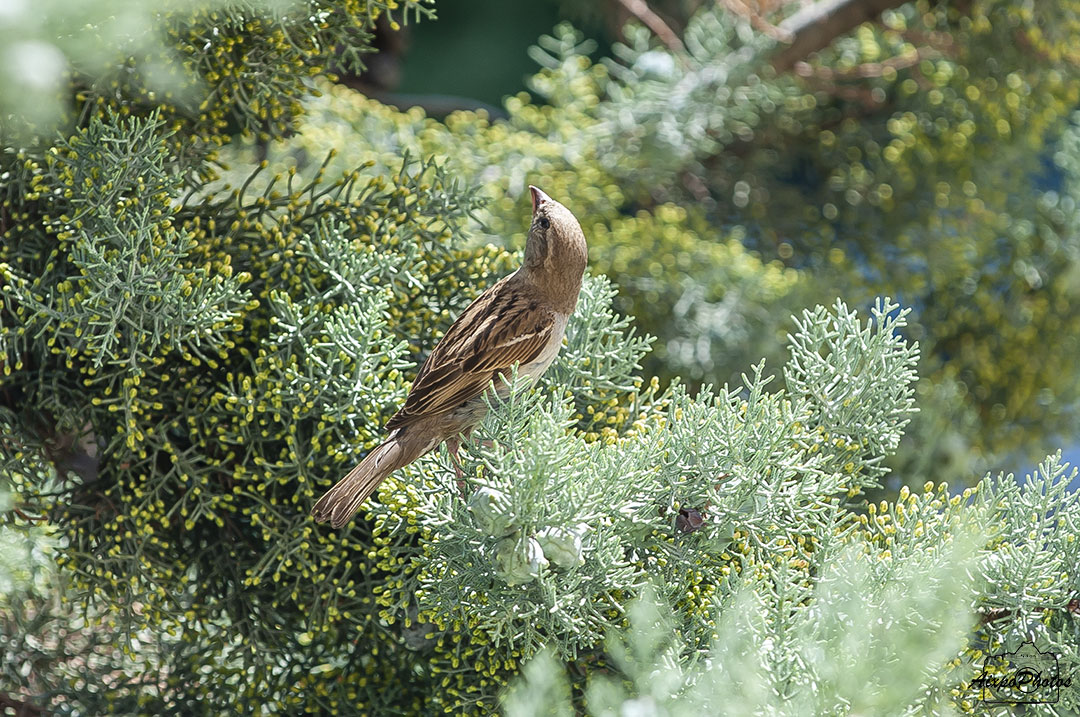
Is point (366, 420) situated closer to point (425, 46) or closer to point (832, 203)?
point (832, 203)

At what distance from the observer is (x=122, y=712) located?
0.64 m

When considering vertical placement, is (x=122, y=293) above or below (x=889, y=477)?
below

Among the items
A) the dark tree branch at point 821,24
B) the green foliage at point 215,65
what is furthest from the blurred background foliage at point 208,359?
the dark tree branch at point 821,24

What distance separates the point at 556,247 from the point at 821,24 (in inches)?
29.7

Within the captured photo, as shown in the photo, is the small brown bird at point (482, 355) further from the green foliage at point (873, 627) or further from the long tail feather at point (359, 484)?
the green foliage at point (873, 627)

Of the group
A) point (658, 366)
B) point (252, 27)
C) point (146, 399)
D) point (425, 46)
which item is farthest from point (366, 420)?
point (425, 46)

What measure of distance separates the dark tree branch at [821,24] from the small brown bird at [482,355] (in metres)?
0.70

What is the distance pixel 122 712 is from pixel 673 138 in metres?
0.76

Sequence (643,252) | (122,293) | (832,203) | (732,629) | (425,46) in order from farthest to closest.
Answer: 1. (425,46)
2. (832,203)
3. (643,252)
4. (122,293)
5. (732,629)

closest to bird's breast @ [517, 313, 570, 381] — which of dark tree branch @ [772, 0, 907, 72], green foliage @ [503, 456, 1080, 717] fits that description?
green foliage @ [503, 456, 1080, 717]

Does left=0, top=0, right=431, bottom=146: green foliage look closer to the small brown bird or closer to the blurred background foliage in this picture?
the blurred background foliage

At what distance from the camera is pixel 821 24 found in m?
1.15

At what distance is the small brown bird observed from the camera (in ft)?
1.68

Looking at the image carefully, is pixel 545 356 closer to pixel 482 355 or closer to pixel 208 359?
pixel 482 355
